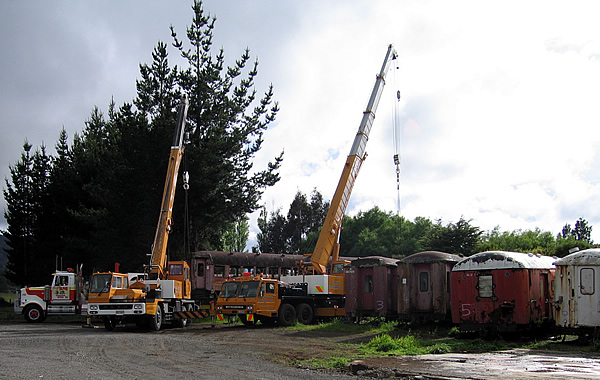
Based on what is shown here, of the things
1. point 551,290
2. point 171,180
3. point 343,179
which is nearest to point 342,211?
point 343,179

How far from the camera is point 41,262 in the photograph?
46.9 metres

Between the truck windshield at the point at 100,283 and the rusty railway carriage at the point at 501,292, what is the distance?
535 inches

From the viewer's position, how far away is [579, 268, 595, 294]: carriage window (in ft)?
52.1

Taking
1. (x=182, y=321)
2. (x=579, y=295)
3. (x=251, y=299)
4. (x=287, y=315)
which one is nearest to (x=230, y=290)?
(x=251, y=299)

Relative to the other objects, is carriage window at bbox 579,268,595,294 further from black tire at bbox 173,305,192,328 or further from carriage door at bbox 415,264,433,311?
black tire at bbox 173,305,192,328

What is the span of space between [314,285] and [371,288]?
127 inches

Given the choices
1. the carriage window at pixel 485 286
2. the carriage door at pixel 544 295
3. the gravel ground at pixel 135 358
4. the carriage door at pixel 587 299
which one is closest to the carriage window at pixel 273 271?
the gravel ground at pixel 135 358

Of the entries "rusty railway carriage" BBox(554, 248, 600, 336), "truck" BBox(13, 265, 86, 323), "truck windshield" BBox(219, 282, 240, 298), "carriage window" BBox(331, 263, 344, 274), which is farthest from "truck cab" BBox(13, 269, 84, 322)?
"rusty railway carriage" BBox(554, 248, 600, 336)

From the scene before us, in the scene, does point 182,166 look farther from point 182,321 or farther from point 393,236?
point 393,236

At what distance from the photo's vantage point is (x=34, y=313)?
2945cm

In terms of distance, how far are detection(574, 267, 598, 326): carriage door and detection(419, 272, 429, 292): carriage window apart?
6081mm

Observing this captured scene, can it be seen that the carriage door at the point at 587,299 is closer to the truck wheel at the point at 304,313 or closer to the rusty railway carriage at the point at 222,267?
the truck wheel at the point at 304,313

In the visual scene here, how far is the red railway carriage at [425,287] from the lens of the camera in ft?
68.2

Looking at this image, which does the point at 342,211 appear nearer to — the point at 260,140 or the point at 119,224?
the point at 260,140
